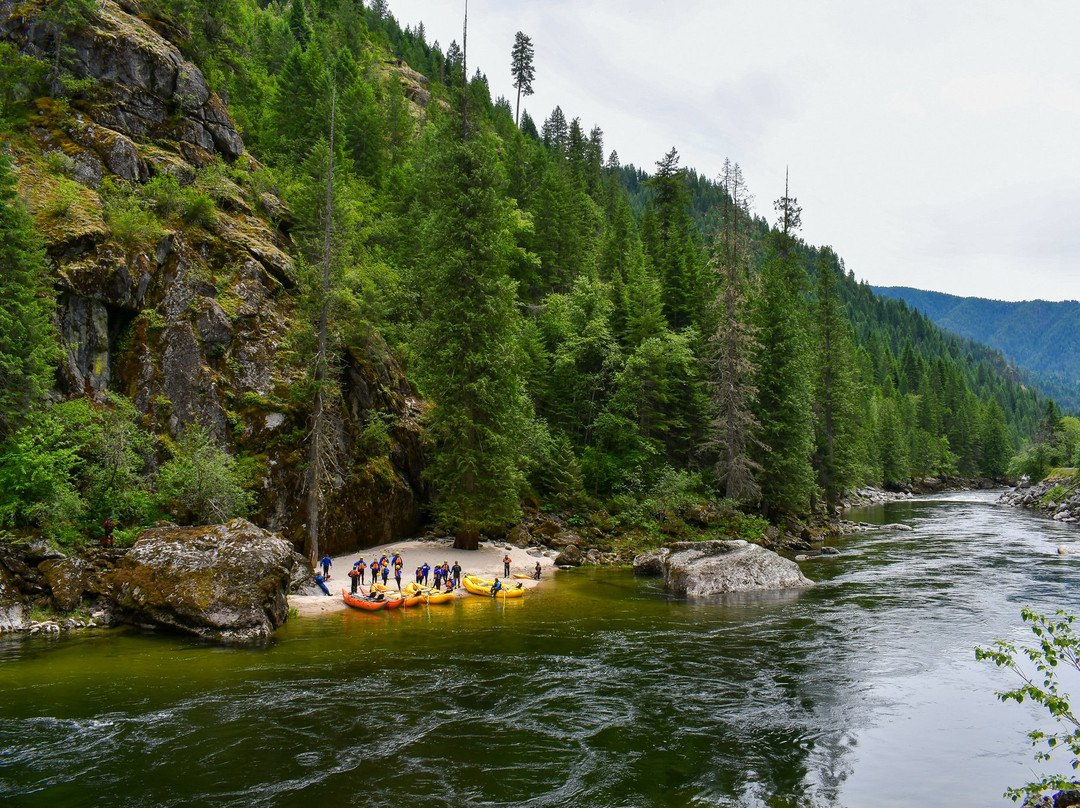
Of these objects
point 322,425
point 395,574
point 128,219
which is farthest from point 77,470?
point 395,574

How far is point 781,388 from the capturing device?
4294cm

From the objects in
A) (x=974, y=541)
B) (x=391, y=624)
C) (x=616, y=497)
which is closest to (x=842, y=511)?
(x=974, y=541)

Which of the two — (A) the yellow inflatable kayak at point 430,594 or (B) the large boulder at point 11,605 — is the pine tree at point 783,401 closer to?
(A) the yellow inflatable kayak at point 430,594

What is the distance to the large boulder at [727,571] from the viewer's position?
1016 inches

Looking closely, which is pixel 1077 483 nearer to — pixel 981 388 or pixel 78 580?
pixel 78 580

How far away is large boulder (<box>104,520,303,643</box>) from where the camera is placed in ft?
58.2

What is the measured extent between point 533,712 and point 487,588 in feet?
39.3

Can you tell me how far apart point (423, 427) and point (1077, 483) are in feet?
202

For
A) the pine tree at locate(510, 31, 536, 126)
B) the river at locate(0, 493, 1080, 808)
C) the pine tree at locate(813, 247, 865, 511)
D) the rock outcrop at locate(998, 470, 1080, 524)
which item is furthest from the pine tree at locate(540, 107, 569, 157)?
the river at locate(0, 493, 1080, 808)

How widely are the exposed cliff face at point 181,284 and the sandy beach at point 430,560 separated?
0.97 m

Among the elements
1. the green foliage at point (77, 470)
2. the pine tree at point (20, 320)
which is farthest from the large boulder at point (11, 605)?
the pine tree at point (20, 320)

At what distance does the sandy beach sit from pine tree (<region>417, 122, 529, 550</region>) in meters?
1.24

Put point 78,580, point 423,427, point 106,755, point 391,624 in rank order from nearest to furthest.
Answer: point 106,755
point 78,580
point 391,624
point 423,427

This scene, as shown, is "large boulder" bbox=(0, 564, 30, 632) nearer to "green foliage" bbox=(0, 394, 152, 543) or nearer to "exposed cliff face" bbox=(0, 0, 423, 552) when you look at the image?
"green foliage" bbox=(0, 394, 152, 543)
